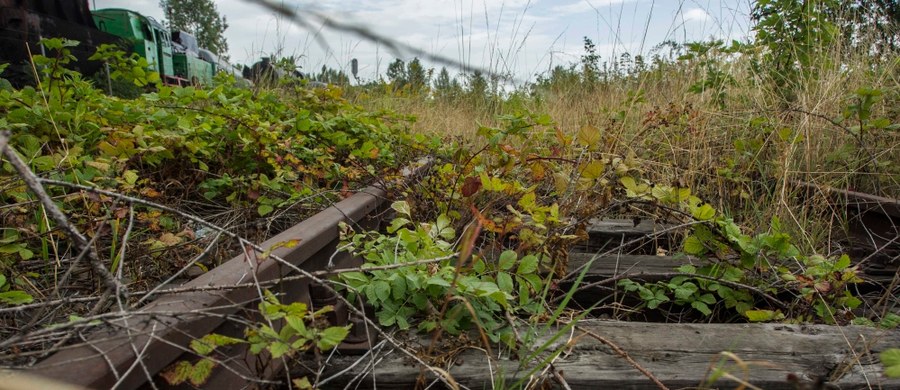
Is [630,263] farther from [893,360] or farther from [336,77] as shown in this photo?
[336,77]

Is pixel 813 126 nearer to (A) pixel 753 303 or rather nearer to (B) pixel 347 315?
(A) pixel 753 303

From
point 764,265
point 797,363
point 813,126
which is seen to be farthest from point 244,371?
point 813,126

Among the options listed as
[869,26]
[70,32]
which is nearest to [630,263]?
[869,26]

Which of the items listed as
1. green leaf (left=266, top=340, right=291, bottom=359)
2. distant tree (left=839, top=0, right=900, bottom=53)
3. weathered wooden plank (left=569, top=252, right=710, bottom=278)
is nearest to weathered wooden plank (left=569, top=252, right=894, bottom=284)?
weathered wooden plank (left=569, top=252, right=710, bottom=278)

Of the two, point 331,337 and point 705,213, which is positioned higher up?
point 705,213

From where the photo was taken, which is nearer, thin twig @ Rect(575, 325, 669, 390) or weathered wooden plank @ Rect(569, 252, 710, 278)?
thin twig @ Rect(575, 325, 669, 390)

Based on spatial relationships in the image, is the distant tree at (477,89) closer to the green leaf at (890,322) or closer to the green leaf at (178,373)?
the green leaf at (890,322)

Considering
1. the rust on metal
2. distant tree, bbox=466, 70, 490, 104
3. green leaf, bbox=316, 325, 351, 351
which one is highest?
distant tree, bbox=466, 70, 490, 104

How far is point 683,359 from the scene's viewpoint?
1.79 m

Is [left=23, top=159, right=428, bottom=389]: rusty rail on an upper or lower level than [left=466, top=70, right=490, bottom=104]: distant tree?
lower

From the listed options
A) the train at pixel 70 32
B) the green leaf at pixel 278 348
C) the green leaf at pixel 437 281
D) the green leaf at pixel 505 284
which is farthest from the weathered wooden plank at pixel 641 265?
the train at pixel 70 32

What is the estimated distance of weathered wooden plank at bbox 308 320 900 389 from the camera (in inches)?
64.6

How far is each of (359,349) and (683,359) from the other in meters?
1.03

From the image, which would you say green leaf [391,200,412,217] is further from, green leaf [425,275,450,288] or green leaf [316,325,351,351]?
green leaf [316,325,351,351]
